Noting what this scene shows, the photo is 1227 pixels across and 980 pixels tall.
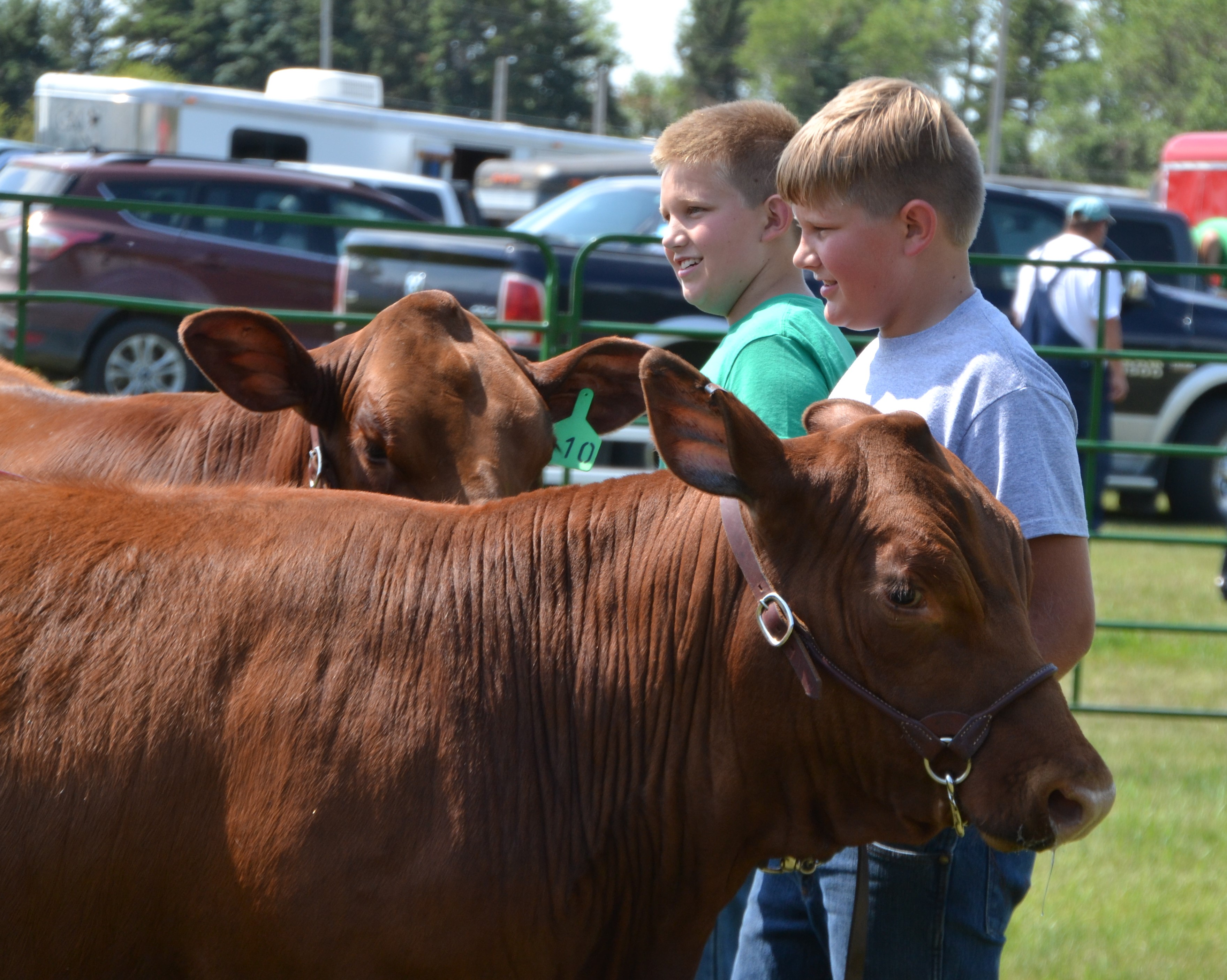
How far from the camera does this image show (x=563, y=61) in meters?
72.4

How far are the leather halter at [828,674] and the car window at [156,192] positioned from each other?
10.4 m

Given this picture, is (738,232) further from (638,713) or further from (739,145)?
(638,713)

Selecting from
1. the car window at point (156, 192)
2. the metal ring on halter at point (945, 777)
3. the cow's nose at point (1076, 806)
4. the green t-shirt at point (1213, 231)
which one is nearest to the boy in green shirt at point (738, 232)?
the metal ring on halter at point (945, 777)

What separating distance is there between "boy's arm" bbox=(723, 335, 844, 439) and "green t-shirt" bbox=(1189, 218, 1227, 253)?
12.7 metres

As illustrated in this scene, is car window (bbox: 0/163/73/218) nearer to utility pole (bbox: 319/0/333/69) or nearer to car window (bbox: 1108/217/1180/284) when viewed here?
car window (bbox: 1108/217/1180/284)

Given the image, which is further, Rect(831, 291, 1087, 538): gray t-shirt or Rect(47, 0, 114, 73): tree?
Rect(47, 0, 114, 73): tree

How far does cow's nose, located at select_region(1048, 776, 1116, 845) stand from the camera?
1870 millimetres

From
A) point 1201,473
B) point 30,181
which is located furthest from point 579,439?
point 1201,473

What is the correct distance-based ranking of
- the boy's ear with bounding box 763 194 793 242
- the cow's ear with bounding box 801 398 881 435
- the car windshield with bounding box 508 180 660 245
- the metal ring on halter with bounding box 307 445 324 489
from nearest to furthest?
the cow's ear with bounding box 801 398 881 435 < the boy's ear with bounding box 763 194 793 242 < the metal ring on halter with bounding box 307 445 324 489 < the car windshield with bounding box 508 180 660 245

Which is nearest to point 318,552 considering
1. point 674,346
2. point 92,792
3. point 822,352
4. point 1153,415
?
point 92,792

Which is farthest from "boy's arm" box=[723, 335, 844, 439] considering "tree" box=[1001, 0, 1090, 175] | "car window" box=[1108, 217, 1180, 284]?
"tree" box=[1001, 0, 1090, 175]

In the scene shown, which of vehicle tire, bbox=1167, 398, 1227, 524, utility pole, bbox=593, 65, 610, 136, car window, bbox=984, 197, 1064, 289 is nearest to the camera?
vehicle tire, bbox=1167, 398, 1227, 524

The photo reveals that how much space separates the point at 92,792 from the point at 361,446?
139 centimetres

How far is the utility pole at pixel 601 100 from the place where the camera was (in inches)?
2584
